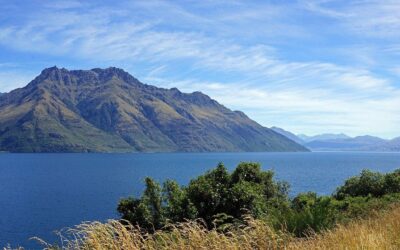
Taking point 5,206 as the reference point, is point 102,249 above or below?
above

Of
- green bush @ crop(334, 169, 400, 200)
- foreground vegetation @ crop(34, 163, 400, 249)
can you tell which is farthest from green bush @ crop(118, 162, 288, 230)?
green bush @ crop(334, 169, 400, 200)

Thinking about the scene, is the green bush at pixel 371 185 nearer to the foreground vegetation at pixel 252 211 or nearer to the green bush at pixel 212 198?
the foreground vegetation at pixel 252 211

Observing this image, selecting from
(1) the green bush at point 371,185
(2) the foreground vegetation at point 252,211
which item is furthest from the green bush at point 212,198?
(1) the green bush at point 371,185

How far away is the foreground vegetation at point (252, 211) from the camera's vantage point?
8477mm

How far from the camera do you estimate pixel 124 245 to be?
8.24 m

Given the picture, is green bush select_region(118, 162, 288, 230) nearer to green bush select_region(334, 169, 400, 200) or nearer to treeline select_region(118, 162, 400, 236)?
treeline select_region(118, 162, 400, 236)

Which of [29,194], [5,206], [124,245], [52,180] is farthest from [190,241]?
[52,180]

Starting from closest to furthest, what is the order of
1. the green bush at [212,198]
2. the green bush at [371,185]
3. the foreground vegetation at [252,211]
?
the foreground vegetation at [252,211] < the green bush at [212,198] < the green bush at [371,185]

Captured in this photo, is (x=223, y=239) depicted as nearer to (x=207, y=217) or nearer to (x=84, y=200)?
(x=207, y=217)

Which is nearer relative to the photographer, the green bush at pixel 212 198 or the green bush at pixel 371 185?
the green bush at pixel 212 198

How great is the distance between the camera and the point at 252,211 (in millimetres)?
33688

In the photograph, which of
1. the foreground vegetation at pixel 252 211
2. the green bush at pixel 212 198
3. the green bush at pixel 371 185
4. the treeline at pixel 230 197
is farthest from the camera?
the green bush at pixel 371 185

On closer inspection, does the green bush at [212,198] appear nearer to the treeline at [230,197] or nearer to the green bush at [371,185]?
the treeline at [230,197]

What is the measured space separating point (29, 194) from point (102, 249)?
140m
